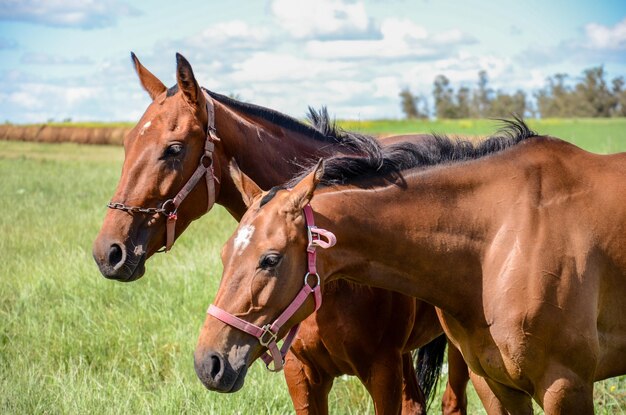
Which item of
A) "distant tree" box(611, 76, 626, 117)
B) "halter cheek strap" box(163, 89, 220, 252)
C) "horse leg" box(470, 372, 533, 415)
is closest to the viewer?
"horse leg" box(470, 372, 533, 415)

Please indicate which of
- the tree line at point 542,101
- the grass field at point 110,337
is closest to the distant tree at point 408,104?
the tree line at point 542,101

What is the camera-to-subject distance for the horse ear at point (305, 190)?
2.95 meters

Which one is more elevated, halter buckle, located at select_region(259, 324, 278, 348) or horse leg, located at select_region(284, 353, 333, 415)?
halter buckle, located at select_region(259, 324, 278, 348)

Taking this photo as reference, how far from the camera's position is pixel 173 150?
3961 millimetres

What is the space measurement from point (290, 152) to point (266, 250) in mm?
1407

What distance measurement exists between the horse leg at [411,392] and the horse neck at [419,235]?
1.66 m


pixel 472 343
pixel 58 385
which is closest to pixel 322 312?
pixel 472 343

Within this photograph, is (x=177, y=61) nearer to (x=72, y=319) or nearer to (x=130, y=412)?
(x=130, y=412)

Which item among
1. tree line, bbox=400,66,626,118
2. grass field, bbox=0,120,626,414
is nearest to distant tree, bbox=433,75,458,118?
tree line, bbox=400,66,626,118

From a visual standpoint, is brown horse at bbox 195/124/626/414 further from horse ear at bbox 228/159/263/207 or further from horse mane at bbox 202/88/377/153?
horse mane at bbox 202/88/377/153

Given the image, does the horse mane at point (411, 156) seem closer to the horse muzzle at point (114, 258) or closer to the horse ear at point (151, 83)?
the horse muzzle at point (114, 258)

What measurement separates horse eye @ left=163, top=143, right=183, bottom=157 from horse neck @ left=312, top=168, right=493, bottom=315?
1060 millimetres

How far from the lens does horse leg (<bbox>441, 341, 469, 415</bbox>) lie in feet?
16.5

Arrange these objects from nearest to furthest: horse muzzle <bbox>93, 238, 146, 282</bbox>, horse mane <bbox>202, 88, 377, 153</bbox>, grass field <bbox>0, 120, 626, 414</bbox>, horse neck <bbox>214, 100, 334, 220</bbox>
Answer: horse muzzle <bbox>93, 238, 146, 282</bbox> → horse neck <bbox>214, 100, 334, 220</bbox> → horse mane <bbox>202, 88, 377, 153</bbox> → grass field <bbox>0, 120, 626, 414</bbox>
